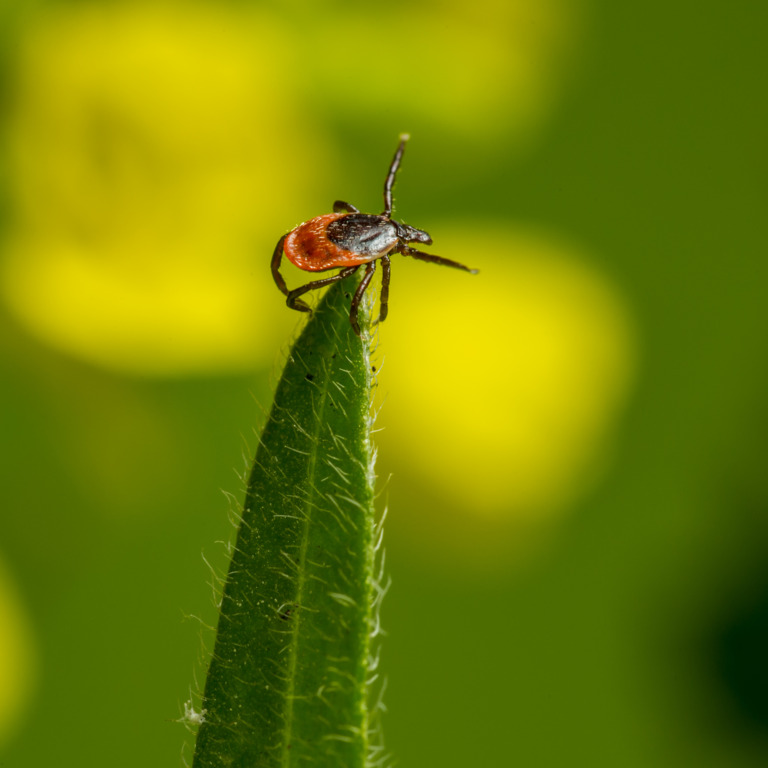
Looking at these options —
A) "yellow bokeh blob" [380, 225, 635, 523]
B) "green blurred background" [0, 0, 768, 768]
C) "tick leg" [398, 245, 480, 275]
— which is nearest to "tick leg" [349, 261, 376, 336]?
"tick leg" [398, 245, 480, 275]

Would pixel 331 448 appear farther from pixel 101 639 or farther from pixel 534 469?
pixel 534 469

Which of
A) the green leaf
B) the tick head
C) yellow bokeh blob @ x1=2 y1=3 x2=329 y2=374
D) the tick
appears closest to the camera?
the green leaf

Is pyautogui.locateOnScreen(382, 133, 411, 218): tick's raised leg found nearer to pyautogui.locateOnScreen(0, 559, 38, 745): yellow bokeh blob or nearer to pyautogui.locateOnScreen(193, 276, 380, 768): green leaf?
pyautogui.locateOnScreen(193, 276, 380, 768): green leaf

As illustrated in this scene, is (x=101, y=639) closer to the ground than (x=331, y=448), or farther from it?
closer to the ground

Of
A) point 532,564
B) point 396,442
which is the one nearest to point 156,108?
point 396,442

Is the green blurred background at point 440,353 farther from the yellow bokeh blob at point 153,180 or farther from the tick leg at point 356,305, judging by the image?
the tick leg at point 356,305

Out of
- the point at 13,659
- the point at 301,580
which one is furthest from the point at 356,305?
the point at 13,659
